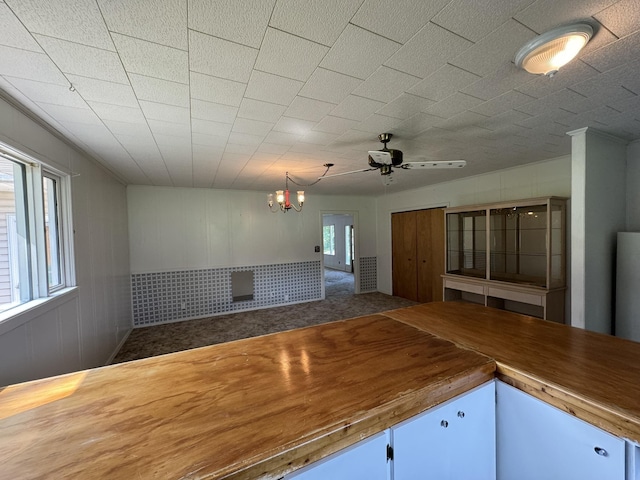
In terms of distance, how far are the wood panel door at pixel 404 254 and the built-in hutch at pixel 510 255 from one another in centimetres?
109

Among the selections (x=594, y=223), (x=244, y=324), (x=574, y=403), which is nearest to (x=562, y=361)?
(x=574, y=403)

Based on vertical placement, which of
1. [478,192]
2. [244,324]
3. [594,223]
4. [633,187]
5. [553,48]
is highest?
[553,48]

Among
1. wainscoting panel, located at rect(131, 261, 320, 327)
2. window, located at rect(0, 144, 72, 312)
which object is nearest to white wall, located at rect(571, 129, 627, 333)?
wainscoting panel, located at rect(131, 261, 320, 327)

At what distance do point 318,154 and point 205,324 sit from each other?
337 cm

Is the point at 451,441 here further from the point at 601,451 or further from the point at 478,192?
the point at 478,192

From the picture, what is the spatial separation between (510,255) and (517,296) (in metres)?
0.62

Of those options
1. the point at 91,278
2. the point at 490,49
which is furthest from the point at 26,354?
the point at 490,49

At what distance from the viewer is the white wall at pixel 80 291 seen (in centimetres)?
164

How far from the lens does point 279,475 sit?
0.63 m

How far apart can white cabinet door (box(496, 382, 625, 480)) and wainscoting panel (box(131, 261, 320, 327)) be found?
4.67 m

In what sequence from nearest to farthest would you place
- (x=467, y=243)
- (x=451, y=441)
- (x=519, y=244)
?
(x=451, y=441) < (x=519, y=244) < (x=467, y=243)

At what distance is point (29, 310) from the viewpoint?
1.70m

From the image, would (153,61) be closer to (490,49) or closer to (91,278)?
(490,49)

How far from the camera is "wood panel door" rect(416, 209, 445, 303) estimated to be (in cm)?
493
